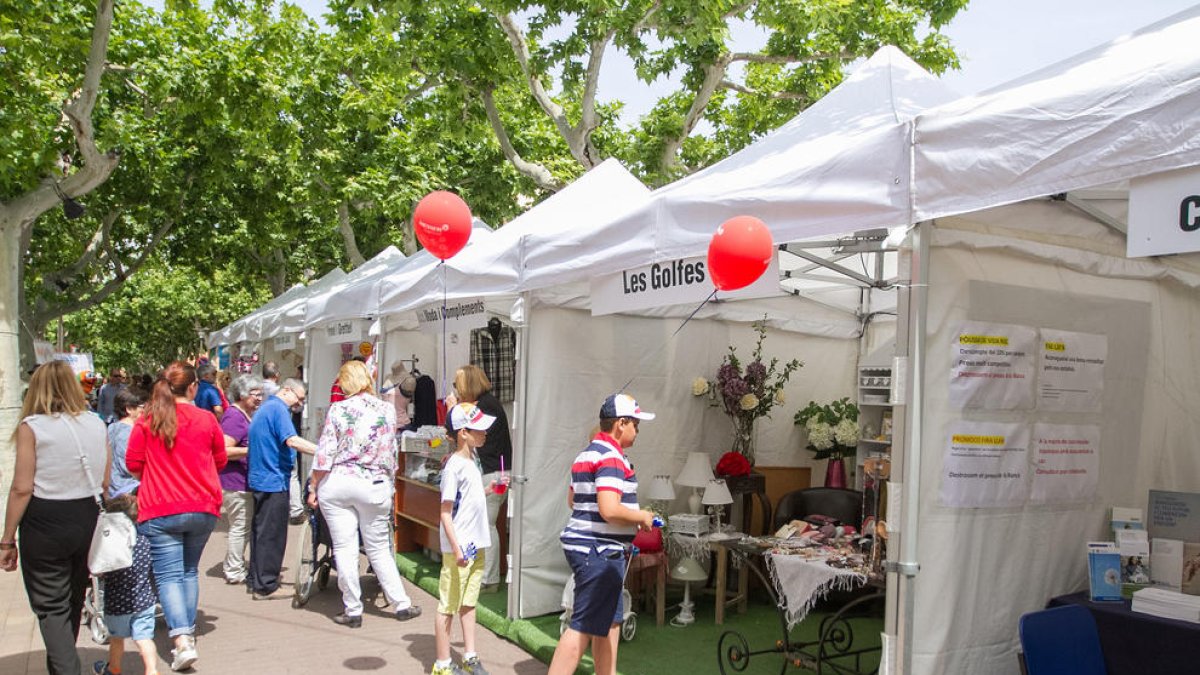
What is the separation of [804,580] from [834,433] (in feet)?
9.97

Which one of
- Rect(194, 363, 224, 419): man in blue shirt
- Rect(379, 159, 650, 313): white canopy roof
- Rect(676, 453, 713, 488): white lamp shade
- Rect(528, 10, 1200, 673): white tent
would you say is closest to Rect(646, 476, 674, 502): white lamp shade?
Rect(676, 453, 713, 488): white lamp shade

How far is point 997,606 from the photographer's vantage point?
11.1 feet

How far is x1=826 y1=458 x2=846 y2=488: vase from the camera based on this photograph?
24.5 feet

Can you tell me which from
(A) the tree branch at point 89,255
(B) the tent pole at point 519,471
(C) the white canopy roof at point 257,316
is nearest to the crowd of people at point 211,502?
(B) the tent pole at point 519,471

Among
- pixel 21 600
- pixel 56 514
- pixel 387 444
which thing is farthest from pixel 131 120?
pixel 56 514

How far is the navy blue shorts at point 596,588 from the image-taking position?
3.98 m

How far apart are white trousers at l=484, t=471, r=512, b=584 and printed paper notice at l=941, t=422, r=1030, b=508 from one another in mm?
3904

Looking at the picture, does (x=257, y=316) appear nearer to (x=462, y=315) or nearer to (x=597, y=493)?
(x=462, y=315)

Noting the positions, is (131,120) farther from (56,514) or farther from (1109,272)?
(1109,272)

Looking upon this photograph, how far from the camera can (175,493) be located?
4.66 meters

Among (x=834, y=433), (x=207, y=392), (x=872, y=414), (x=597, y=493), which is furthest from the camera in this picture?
(x=207, y=392)

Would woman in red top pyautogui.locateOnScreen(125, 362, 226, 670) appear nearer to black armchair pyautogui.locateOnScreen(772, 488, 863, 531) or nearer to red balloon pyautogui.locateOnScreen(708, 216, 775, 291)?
red balloon pyautogui.locateOnScreen(708, 216, 775, 291)

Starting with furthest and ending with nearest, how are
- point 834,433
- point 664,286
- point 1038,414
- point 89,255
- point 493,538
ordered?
point 89,255
point 834,433
point 493,538
point 664,286
point 1038,414

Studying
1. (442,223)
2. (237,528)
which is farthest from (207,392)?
(442,223)
